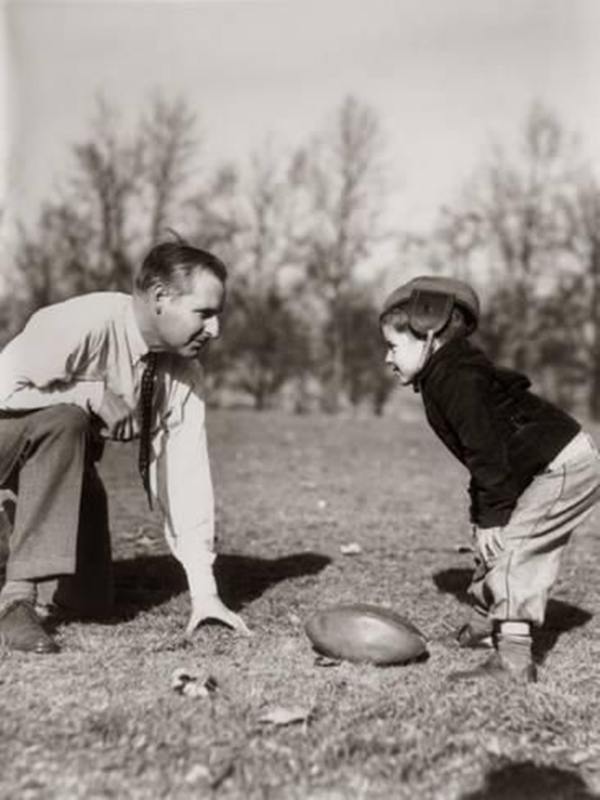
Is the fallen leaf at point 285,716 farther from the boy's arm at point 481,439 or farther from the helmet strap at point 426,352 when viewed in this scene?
the helmet strap at point 426,352

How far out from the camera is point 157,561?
261 inches

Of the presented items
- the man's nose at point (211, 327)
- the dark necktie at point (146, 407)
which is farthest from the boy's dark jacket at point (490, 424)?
the dark necktie at point (146, 407)

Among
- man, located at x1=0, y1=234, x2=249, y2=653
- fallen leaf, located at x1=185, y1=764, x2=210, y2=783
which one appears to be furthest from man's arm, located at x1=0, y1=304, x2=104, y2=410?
fallen leaf, located at x1=185, y1=764, x2=210, y2=783

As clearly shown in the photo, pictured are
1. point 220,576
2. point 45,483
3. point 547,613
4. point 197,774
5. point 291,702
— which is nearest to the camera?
point 197,774

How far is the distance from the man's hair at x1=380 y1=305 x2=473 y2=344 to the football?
3.88 feet

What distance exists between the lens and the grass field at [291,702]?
9.83ft

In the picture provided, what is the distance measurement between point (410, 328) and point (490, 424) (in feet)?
1.84

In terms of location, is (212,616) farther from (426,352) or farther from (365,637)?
(426,352)

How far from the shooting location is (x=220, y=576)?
6.27 metres

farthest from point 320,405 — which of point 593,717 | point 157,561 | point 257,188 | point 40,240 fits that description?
point 593,717

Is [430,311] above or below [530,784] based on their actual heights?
above

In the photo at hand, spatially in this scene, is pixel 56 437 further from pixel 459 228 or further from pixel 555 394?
pixel 555 394

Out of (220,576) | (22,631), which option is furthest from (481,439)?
(220,576)

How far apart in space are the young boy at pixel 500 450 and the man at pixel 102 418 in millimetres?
906
